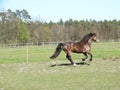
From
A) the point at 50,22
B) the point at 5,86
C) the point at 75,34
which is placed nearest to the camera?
the point at 5,86

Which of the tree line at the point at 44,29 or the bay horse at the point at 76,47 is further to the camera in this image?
the tree line at the point at 44,29

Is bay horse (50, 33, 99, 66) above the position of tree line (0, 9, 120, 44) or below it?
below

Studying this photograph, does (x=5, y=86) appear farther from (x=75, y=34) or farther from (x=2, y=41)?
(x=75, y=34)

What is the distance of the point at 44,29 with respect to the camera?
105750 millimetres

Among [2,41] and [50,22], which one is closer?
[2,41]

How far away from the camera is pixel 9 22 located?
92.0m

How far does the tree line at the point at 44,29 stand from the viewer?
298 ft

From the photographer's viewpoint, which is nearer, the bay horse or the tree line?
the bay horse

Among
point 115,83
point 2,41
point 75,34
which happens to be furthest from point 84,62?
point 75,34

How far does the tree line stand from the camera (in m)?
90.9

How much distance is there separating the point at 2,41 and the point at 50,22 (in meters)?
55.9

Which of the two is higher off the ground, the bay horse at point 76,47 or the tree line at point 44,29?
the tree line at point 44,29

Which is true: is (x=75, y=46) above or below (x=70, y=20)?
below

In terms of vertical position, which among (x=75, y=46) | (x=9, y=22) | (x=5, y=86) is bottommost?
(x=5, y=86)
